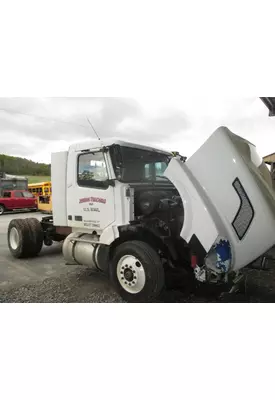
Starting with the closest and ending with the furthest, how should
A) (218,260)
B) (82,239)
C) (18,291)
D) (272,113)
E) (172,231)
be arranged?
(218,260) < (172,231) < (18,291) < (82,239) < (272,113)

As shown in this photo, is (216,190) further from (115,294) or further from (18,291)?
(18,291)

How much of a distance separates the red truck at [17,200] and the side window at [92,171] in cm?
874

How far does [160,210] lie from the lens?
2.75 metres

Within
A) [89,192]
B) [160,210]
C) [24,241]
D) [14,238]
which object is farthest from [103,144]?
[14,238]

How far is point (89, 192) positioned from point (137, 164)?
62cm

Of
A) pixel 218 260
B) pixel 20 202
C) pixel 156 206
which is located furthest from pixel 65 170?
pixel 20 202

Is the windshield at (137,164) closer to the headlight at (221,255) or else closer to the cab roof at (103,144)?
the cab roof at (103,144)

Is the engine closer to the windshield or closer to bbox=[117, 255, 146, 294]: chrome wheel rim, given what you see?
the windshield

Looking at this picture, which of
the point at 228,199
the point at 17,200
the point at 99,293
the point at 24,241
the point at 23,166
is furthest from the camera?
the point at 17,200

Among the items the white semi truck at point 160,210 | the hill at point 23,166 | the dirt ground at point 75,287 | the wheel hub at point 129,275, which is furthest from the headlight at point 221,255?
the hill at point 23,166

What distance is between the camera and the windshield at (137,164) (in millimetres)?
2809

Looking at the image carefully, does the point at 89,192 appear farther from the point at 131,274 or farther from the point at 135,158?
the point at 131,274

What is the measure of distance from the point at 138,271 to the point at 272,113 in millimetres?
2733

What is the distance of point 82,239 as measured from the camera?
317cm
